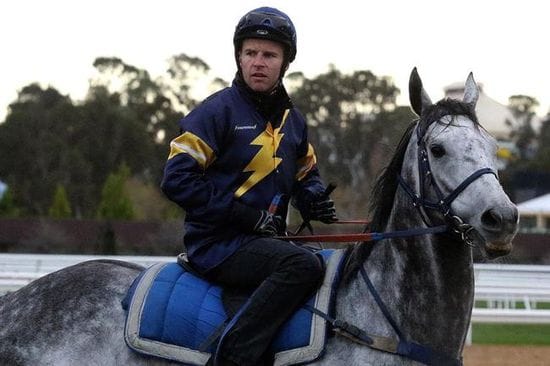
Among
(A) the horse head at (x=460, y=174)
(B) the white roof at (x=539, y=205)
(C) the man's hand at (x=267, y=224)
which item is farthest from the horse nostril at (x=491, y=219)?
(B) the white roof at (x=539, y=205)

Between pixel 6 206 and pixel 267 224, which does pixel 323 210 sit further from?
pixel 6 206

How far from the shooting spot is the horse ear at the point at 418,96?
5.04 meters

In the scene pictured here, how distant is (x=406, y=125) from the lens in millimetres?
5320

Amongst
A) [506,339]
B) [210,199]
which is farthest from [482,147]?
[506,339]

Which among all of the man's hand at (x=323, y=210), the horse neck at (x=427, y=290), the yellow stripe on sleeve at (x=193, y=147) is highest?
the yellow stripe on sleeve at (x=193, y=147)

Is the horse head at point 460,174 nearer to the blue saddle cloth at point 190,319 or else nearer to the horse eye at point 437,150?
the horse eye at point 437,150

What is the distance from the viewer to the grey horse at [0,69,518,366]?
464 centimetres

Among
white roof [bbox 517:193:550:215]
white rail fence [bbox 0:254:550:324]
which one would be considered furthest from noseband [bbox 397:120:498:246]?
white roof [bbox 517:193:550:215]

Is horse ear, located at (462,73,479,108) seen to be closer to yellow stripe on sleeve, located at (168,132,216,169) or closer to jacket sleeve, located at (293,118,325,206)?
Result: jacket sleeve, located at (293,118,325,206)

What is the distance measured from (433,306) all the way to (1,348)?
2.28m

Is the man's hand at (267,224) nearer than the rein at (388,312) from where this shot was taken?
No

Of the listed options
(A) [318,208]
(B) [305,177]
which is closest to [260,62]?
(B) [305,177]

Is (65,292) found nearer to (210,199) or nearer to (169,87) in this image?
(210,199)

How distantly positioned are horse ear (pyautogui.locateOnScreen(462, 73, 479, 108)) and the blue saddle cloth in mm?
1014
